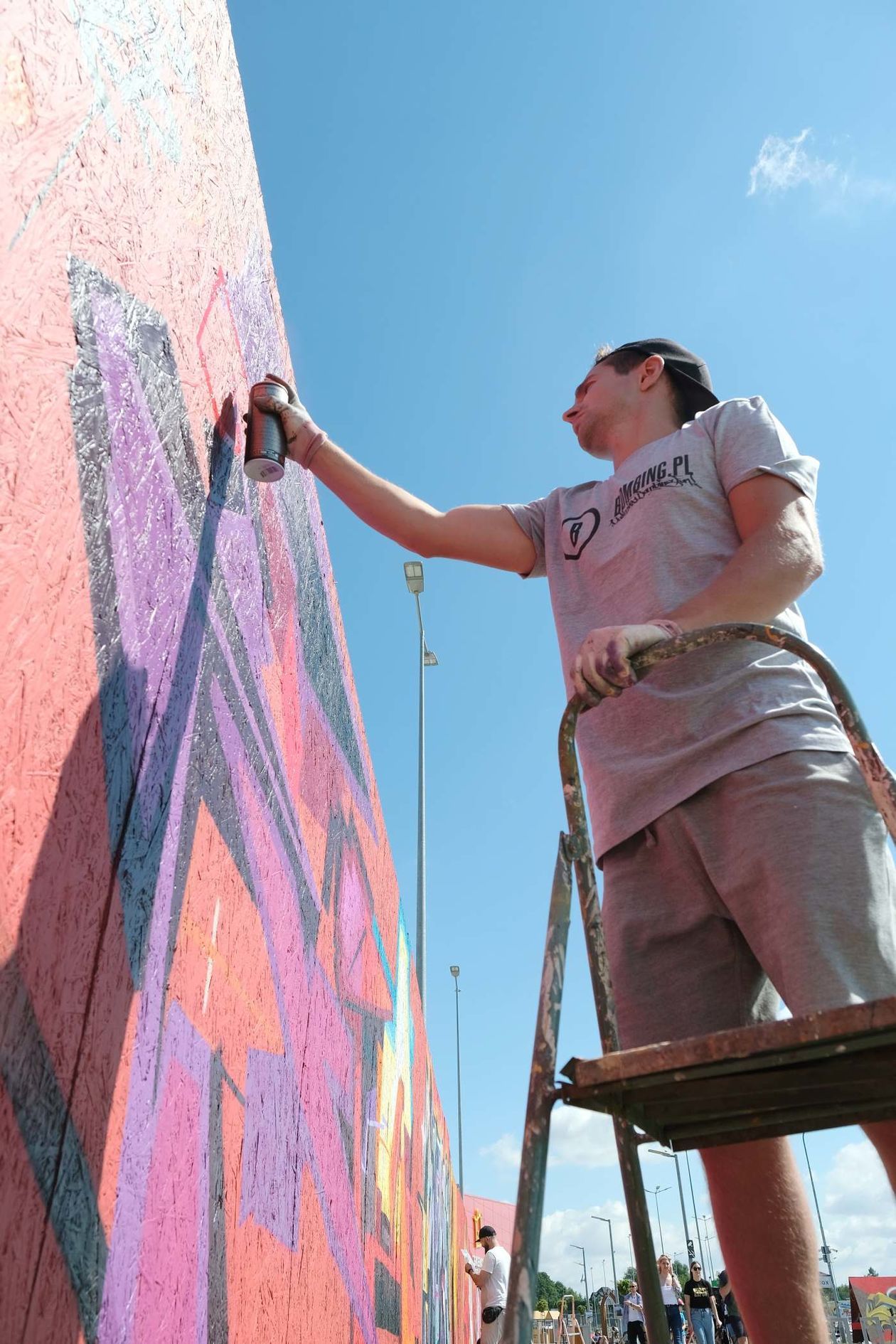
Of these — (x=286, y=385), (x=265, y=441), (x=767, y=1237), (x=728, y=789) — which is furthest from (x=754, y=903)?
(x=286, y=385)

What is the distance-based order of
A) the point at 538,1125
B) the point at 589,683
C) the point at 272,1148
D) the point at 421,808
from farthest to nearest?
the point at 421,808
the point at 272,1148
the point at 589,683
the point at 538,1125

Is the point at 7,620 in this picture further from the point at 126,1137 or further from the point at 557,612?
the point at 557,612

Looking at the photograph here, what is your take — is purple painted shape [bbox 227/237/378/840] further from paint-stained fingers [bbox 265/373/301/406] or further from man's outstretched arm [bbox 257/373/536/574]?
man's outstretched arm [bbox 257/373/536/574]

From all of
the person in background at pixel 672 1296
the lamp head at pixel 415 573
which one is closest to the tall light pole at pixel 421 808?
the lamp head at pixel 415 573

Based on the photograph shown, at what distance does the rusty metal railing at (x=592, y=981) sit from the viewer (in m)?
1.03

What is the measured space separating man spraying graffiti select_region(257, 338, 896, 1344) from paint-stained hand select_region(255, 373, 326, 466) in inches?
29.1

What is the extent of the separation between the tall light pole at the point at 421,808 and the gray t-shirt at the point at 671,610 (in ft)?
21.8

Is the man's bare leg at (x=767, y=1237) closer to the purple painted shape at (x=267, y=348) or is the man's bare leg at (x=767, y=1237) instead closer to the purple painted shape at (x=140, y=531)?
the purple painted shape at (x=140, y=531)

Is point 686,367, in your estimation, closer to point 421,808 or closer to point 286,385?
point 286,385

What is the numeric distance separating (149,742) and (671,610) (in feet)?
3.33

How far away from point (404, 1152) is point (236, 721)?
4.35 metres

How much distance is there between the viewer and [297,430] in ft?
8.34

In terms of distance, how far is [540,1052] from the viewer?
1.19m

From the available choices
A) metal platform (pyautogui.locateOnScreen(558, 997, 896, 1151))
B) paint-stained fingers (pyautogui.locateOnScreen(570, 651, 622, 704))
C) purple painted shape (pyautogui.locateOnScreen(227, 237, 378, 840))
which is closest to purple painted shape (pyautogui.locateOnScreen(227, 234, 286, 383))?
purple painted shape (pyautogui.locateOnScreen(227, 237, 378, 840))
